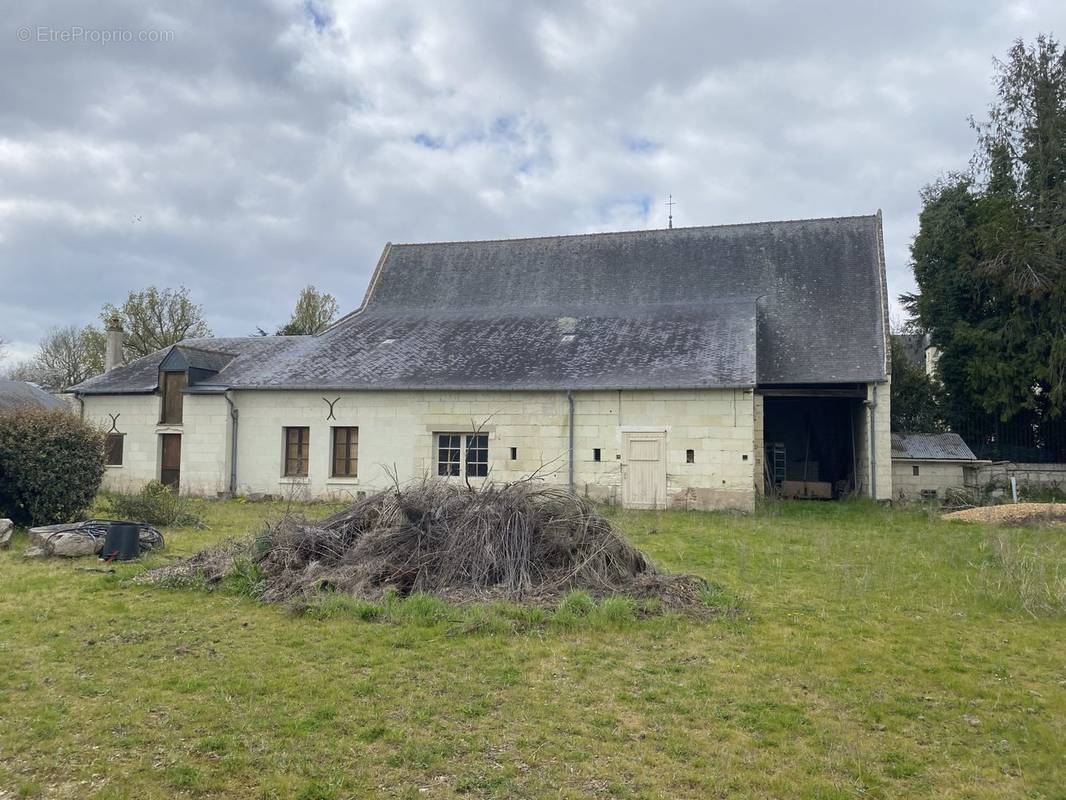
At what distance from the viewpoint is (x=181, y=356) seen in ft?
58.0

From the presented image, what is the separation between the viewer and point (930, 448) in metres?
18.5

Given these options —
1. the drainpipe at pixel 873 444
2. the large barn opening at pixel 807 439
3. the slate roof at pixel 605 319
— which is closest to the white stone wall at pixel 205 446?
the slate roof at pixel 605 319

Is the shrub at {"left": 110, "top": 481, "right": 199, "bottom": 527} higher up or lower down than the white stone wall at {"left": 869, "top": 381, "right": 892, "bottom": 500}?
lower down

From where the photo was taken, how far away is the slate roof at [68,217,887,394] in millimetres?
16359

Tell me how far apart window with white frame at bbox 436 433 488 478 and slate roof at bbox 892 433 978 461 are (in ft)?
32.4

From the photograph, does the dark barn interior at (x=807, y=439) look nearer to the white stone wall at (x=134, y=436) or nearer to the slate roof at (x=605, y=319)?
the slate roof at (x=605, y=319)

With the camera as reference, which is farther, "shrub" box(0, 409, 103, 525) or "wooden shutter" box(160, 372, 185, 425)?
"wooden shutter" box(160, 372, 185, 425)

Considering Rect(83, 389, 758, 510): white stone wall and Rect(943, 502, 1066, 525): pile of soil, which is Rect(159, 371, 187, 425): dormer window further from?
Rect(943, 502, 1066, 525): pile of soil

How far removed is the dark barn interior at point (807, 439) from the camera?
65.8ft

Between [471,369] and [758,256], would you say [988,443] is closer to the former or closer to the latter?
[758,256]

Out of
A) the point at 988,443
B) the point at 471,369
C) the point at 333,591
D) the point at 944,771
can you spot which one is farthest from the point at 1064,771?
the point at 988,443

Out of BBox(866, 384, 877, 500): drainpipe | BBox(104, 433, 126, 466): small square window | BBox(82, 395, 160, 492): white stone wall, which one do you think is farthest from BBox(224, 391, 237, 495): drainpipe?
BBox(866, 384, 877, 500): drainpipe

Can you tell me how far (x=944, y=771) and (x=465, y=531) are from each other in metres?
4.61

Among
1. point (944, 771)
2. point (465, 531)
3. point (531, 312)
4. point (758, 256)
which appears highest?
point (758, 256)
